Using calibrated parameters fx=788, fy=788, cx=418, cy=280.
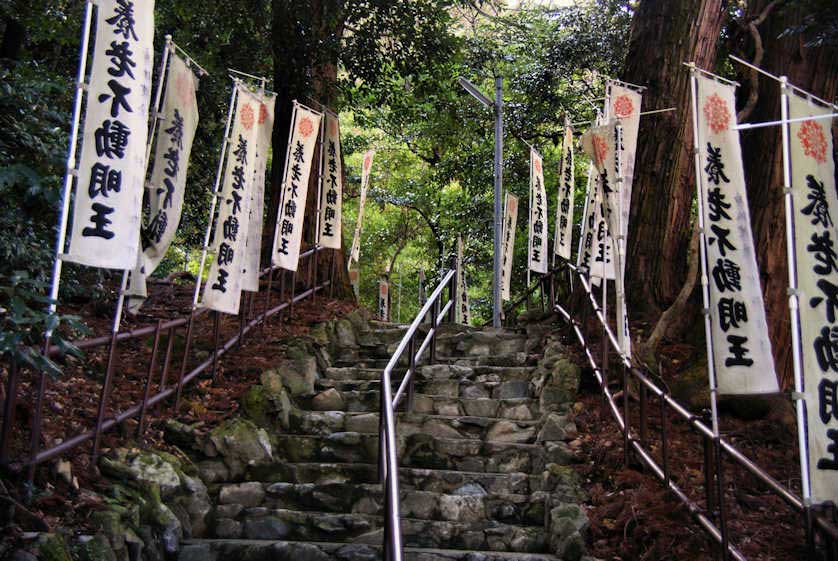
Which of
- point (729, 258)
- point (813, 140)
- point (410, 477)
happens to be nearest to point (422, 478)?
point (410, 477)

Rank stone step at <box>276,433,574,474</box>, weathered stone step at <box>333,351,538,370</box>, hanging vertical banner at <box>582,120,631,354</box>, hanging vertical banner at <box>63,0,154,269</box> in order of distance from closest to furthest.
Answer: hanging vertical banner at <box>63,0,154,269</box>, stone step at <box>276,433,574,474</box>, hanging vertical banner at <box>582,120,631,354</box>, weathered stone step at <box>333,351,538,370</box>

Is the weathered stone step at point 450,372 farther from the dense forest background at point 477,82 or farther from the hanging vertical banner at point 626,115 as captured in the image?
the hanging vertical banner at point 626,115

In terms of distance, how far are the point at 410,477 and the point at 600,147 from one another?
11.2 ft

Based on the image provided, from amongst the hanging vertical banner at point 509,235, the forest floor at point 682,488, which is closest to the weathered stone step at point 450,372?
the forest floor at point 682,488

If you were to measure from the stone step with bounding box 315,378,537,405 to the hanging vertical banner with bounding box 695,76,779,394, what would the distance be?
10.6 feet

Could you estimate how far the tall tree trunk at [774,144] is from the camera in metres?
7.98

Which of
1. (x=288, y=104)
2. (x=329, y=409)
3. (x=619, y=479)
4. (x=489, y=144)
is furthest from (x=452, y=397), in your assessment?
(x=489, y=144)

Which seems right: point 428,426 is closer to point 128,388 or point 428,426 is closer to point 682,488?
point 682,488

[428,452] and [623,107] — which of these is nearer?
[428,452]

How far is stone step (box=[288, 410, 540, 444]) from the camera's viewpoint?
23.7ft

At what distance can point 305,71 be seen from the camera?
11008 millimetres

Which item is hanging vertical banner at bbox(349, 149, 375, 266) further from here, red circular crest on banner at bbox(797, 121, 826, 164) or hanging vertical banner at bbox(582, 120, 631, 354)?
red circular crest on banner at bbox(797, 121, 826, 164)

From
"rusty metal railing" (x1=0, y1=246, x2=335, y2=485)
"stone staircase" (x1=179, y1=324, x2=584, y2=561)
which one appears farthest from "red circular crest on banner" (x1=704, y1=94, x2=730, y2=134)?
"rusty metal railing" (x1=0, y1=246, x2=335, y2=485)

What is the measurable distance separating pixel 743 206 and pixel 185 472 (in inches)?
176
